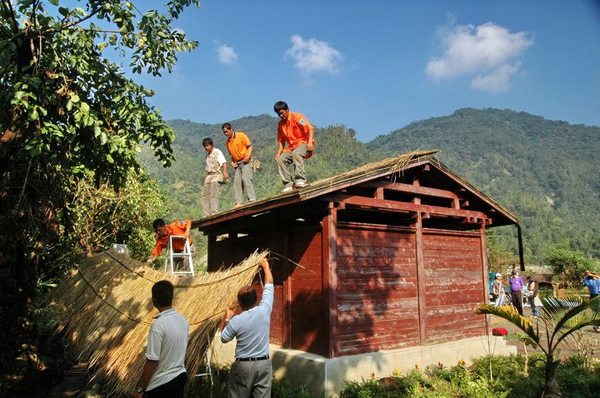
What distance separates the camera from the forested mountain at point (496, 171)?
262 feet

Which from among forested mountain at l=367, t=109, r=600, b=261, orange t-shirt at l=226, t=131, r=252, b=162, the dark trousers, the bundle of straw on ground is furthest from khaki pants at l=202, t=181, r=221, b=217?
forested mountain at l=367, t=109, r=600, b=261

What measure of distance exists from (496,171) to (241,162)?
167888mm

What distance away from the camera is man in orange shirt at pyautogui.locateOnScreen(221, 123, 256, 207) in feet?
31.1

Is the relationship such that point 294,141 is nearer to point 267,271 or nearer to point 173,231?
point 173,231

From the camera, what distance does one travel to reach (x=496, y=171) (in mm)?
161500

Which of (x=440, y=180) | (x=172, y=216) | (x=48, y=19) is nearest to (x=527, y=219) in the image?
(x=172, y=216)

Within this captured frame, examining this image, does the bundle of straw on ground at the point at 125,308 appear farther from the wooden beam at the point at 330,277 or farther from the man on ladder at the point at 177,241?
the wooden beam at the point at 330,277

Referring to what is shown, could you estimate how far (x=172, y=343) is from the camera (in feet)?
13.5

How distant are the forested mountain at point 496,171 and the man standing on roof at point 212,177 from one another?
31.2 metres

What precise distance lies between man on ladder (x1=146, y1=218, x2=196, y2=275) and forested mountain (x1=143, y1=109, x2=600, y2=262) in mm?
32654

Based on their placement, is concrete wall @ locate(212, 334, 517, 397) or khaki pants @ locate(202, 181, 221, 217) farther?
khaki pants @ locate(202, 181, 221, 217)

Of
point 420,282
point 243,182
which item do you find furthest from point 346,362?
point 243,182

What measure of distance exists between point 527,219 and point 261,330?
11915 cm

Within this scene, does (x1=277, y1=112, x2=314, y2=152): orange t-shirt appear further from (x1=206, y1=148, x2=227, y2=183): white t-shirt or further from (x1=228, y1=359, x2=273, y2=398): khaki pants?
(x1=228, y1=359, x2=273, y2=398): khaki pants
